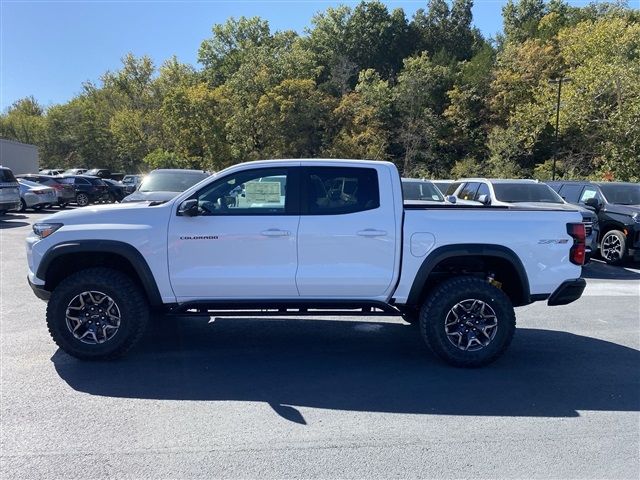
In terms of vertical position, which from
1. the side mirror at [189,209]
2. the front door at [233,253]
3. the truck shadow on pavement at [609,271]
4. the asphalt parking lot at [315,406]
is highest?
the side mirror at [189,209]

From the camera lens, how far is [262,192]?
5.14 m

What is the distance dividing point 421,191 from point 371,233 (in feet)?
25.4

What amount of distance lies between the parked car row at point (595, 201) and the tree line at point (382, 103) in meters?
16.8

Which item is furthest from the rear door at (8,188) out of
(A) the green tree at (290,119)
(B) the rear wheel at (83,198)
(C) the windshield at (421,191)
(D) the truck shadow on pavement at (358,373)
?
(A) the green tree at (290,119)

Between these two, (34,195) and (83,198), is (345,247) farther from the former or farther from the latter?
(83,198)

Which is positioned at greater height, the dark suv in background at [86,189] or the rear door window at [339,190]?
the rear door window at [339,190]

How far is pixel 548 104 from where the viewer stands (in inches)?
1232

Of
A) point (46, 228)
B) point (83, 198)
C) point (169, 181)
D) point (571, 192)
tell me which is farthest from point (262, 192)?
point (83, 198)

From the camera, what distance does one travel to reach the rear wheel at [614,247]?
37.3ft

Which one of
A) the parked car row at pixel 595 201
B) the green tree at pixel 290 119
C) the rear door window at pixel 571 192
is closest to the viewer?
the parked car row at pixel 595 201

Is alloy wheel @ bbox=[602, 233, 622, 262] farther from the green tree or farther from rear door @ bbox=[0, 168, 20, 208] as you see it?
the green tree

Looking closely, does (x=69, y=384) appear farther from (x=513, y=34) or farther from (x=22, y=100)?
(x=22, y=100)

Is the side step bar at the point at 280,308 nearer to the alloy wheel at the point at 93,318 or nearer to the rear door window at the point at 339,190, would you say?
the alloy wheel at the point at 93,318

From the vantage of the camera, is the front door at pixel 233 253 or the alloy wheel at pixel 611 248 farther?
the alloy wheel at pixel 611 248
